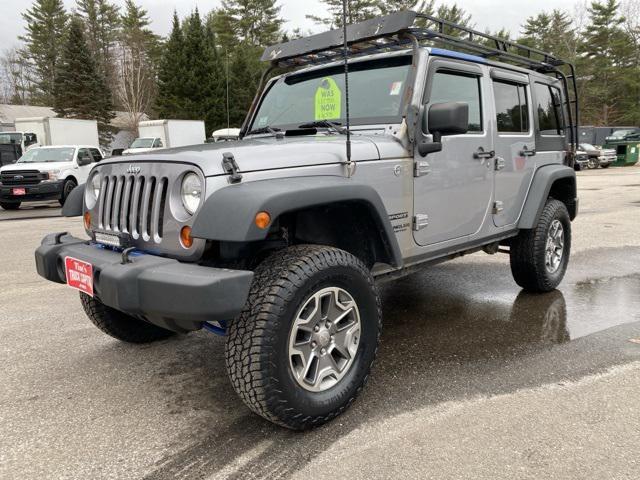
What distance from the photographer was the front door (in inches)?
135

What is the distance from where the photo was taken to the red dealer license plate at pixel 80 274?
8.55ft

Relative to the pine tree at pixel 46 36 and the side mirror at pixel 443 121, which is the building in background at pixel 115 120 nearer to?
the pine tree at pixel 46 36

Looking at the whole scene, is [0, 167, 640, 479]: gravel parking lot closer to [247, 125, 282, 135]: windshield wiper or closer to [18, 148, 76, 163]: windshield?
[247, 125, 282, 135]: windshield wiper

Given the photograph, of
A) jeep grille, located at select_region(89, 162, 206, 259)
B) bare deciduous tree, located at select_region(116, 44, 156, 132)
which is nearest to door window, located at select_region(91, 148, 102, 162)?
jeep grille, located at select_region(89, 162, 206, 259)

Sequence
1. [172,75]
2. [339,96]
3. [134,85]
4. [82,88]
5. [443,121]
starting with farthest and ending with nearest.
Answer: [82,88]
[134,85]
[172,75]
[339,96]
[443,121]

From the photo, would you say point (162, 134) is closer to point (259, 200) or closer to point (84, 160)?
point (84, 160)

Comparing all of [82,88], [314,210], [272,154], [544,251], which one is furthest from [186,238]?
[82,88]

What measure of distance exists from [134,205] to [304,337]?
1126 mm

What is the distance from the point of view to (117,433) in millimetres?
2629

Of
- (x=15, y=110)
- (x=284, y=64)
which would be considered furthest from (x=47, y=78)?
(x=284, y=64)

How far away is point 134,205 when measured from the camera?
108 inches

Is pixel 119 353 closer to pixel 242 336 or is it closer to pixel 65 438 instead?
pixel 65 438

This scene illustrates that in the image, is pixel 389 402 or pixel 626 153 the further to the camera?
pixel 626 153

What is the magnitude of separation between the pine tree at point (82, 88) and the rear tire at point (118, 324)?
40.0 meters
